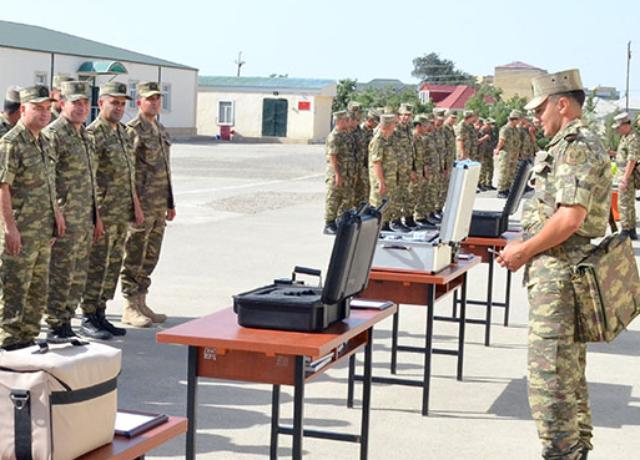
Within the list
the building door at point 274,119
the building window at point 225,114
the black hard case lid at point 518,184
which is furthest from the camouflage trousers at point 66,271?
the building window at point 225,114

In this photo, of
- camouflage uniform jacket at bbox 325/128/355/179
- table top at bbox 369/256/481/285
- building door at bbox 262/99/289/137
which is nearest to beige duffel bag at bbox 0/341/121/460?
table top at bbox 369/256/481/285

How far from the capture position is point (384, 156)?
17188 mm

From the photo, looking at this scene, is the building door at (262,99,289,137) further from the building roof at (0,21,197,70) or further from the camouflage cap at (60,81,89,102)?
the camouflage cap at (60,81,89,102)

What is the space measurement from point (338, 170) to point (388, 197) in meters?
0.87

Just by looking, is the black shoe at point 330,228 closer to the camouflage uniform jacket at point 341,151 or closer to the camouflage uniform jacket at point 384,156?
the camouflage uniform jacket at point 341,151

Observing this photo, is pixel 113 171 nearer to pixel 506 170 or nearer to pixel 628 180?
pixel 628 180

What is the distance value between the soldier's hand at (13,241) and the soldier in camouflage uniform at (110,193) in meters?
1.48

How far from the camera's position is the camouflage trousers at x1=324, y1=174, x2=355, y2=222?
1738 centimetres

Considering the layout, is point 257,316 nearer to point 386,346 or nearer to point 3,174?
point 3,174

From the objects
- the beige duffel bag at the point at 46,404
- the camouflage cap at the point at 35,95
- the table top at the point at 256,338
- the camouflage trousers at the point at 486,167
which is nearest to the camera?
the beige duffel bag at the point at 46,404

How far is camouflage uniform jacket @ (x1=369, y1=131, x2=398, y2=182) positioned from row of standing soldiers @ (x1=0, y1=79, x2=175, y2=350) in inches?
294

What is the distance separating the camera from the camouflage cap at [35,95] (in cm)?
745

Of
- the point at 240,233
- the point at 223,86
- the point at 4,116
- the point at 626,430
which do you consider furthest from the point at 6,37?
the point at 626,430

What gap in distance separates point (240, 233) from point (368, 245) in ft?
39.5
